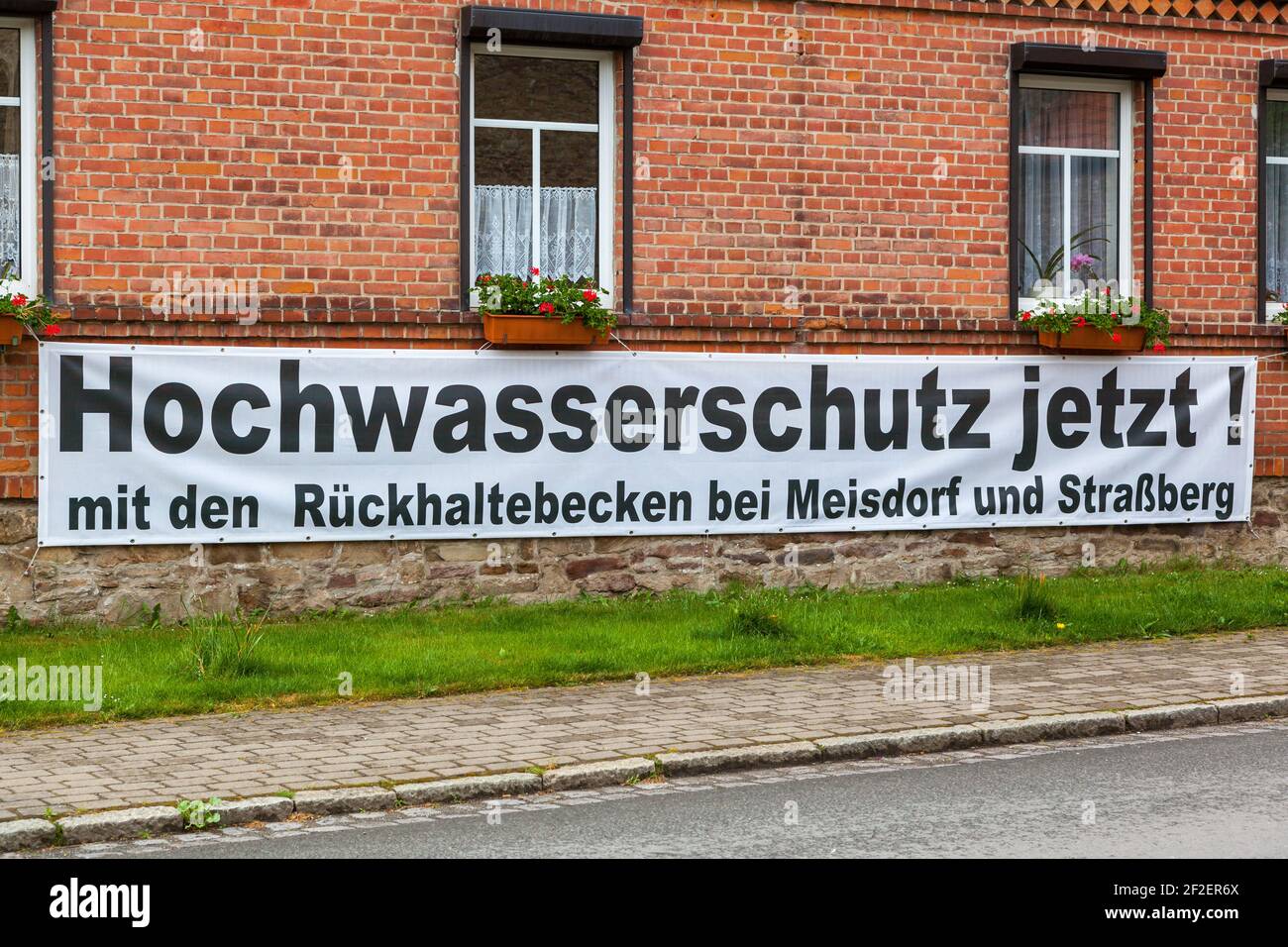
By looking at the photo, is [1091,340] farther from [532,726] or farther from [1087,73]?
[532,726]

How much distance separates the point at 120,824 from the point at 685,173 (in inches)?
318

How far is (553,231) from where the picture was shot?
46.1ft

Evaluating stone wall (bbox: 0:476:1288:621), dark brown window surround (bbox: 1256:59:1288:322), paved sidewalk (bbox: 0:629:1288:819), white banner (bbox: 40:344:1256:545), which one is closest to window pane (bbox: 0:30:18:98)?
white banner (bbox: 40:344:1256:545)

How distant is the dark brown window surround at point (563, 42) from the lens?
13.5 metres

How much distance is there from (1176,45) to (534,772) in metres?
10.2

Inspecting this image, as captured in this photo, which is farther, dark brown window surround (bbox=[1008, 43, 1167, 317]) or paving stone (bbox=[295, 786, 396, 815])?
dark brown window surround (bbox=[1008, 43, 1167, 317])

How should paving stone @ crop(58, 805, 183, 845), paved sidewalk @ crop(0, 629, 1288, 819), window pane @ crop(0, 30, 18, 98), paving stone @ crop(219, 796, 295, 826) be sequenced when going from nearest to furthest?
paving stone @ crop(58, 805, 183, 845), paving stone @ crop(219, 796, 295, 826), paved sidewalk @ crop(0, 629, 1288, 819), window pane @ crop(0, 30, 18, 98)

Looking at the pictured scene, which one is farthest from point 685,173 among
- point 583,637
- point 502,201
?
point 583,637

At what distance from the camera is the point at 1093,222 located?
15.6 meters

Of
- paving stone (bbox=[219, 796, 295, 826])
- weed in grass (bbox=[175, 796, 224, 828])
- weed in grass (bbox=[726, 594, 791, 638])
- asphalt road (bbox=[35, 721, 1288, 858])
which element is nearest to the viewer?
asphalt road (bbox=[35, 721, 1288, 858])

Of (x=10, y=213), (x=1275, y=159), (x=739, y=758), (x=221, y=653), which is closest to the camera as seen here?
(x=739, y=758)

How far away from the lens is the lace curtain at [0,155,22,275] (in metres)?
12.7

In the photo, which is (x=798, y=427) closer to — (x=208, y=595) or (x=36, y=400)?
(x=208, y=595)

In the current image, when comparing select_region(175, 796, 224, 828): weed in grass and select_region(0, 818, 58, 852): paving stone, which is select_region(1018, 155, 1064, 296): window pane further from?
select_region(0, 818, 58, 852): paving stone
